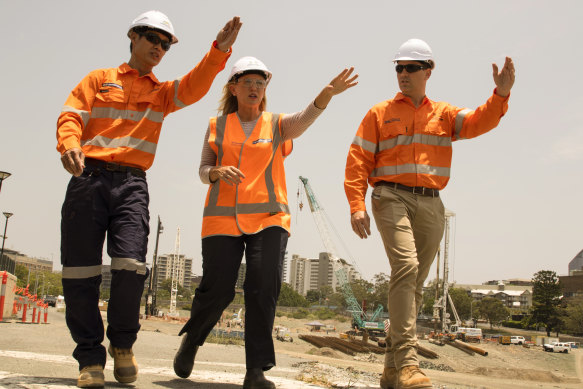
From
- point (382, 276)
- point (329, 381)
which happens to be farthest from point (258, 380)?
point (382, 276)

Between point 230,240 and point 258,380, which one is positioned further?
point 230,240

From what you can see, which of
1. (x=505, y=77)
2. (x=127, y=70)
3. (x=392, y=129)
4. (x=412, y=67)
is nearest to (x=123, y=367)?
(x=127, y=70)

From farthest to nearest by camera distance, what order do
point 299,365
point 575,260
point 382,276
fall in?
point 575,260, point 382,276, point 299,365

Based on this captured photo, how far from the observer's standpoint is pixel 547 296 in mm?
81250

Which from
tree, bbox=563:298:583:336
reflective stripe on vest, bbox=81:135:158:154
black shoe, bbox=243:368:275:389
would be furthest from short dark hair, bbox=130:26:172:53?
tree, bbox=563:298:583:336

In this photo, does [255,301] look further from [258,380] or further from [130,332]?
[130,332]

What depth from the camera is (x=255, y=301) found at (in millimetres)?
3332

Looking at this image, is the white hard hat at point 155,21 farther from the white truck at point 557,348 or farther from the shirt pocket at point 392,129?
the white truck at point 557,348

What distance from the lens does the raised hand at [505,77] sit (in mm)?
4016

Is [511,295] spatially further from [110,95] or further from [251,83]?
[110,95]

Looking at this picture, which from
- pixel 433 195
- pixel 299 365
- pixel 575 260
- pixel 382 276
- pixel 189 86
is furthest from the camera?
pixel 575 260

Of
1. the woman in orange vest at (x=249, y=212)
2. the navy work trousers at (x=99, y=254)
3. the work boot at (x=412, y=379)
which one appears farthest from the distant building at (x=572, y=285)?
the navy work trousers at (x=99, y=254)

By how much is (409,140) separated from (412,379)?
1.81 metres

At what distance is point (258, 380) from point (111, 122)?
1882 millimetres
